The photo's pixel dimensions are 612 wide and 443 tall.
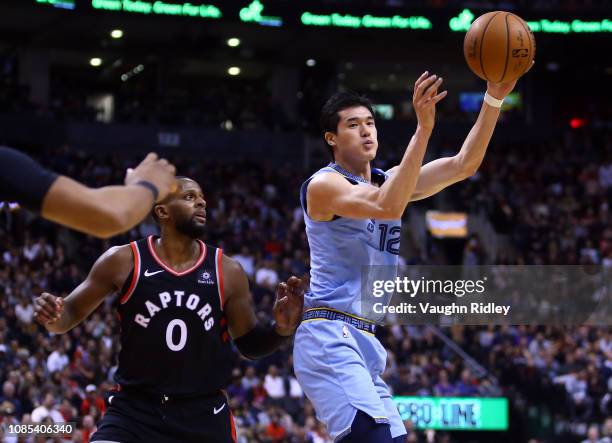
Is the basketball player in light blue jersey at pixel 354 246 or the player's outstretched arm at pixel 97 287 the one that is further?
the player's outstretched arm at pixel 97 287

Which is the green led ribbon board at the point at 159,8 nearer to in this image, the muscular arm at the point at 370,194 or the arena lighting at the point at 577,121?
the arena lighting at the point at 577,121

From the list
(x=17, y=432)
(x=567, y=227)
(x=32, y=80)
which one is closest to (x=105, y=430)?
(x=17, y=432)

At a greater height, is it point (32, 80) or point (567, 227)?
point (32, 80)

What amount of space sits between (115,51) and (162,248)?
2502 centimetres

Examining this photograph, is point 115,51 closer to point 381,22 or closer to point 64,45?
point 64,45

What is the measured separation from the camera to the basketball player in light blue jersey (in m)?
4.84

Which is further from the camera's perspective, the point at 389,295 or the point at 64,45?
the point at 64,45

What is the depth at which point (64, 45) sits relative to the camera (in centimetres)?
2838

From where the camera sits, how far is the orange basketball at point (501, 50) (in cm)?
565

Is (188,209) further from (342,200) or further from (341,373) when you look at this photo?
(341,373)

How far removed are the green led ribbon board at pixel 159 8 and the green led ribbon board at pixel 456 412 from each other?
13004 millimetres

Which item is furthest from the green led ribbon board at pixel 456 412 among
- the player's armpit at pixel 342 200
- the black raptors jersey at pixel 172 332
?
the player's armpit at pixel 342 200

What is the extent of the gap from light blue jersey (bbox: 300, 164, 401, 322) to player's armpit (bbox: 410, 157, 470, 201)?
1.58ft

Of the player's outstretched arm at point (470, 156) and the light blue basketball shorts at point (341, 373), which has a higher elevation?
the player's outstretched arm at point (470, 156)
